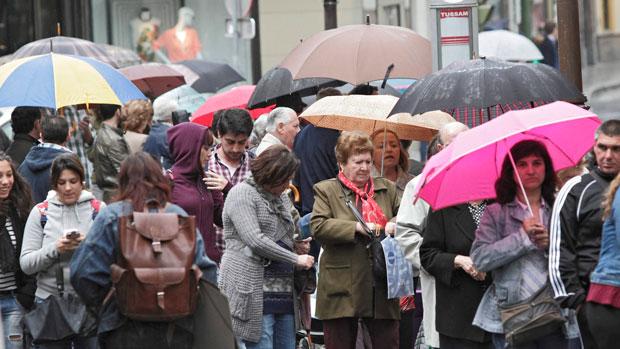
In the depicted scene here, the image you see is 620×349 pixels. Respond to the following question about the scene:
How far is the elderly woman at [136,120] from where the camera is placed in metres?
14.6

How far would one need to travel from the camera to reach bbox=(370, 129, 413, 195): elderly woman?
38.6ft

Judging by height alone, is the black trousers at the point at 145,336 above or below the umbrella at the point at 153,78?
below

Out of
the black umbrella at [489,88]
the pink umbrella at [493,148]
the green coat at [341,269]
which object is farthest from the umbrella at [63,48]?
the pink umbrella at [493,148]

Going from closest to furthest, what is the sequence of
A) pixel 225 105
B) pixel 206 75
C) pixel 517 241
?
pixel 517 241
pixel 225 105
pixel 206 75

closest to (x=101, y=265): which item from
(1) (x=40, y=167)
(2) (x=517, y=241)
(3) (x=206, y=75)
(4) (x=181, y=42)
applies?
(2) (x=517, y=241)

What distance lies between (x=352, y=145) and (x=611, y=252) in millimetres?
2391

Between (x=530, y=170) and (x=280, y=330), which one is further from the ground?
(x=530, y=170)

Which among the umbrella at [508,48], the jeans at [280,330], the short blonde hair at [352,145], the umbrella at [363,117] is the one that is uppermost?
the umbrella at [508,48]

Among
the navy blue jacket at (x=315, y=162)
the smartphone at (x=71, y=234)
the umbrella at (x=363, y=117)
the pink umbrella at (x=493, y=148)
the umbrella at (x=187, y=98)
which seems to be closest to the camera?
the pink umbrella at (x=493, y=148)

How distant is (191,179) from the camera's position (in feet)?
35.7

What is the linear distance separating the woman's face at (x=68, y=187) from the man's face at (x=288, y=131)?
2.92 meters

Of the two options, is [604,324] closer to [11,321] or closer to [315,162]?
[11,321]

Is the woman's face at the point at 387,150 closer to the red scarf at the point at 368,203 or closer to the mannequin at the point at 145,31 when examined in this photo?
the red scarf at the point at 368,203

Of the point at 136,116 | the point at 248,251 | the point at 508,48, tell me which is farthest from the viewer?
the point at 508,48
